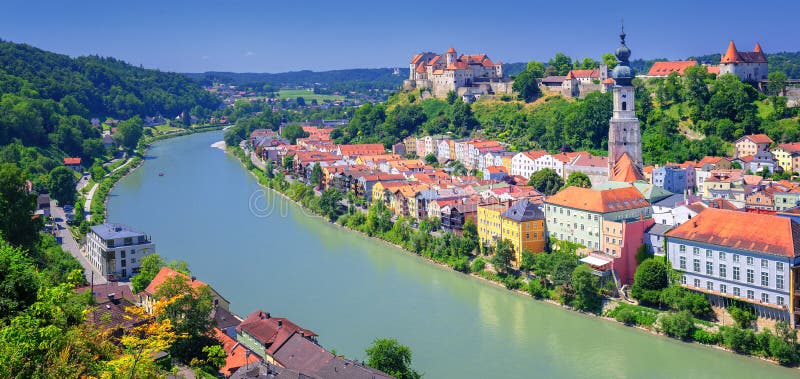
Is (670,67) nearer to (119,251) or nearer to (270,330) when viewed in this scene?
(119,251)

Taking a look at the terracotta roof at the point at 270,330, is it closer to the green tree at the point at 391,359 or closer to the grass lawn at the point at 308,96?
the green tree at the point at 391,359

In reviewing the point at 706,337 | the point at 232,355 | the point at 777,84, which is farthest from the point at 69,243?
the point at 777,84

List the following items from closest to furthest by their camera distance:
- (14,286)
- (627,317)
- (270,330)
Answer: (14,286) → (270,330) → (627,317)

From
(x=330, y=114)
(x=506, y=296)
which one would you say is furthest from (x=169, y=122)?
(x=506, y=296)

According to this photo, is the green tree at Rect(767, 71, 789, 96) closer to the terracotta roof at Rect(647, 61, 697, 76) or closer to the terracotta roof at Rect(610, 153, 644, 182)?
the terracotta roof at Rect(647, 61, 697, 76)

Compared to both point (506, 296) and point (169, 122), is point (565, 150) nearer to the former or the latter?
point (506, 296)

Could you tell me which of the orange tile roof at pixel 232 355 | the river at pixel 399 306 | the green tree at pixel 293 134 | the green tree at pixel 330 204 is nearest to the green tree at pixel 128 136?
the green tree at pixel 293 134

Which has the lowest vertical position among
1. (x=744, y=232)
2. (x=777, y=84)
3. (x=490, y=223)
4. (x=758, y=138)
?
(x=490, y=223)
